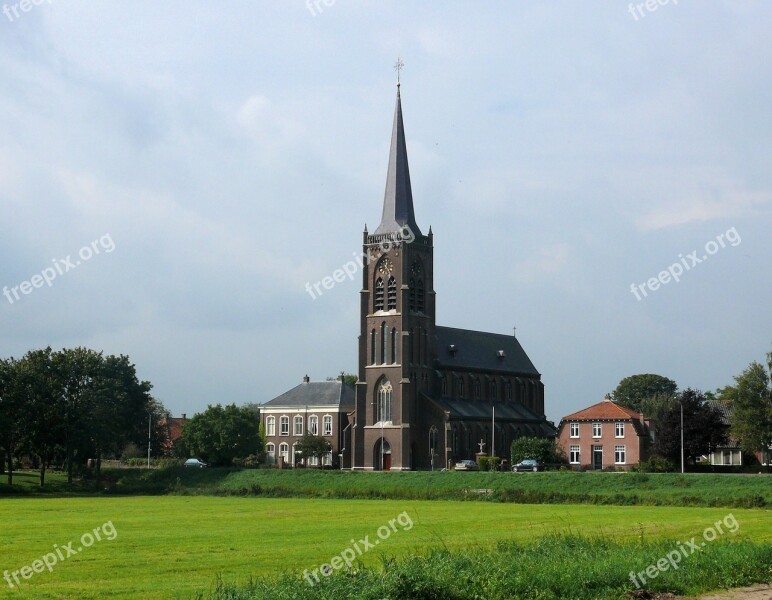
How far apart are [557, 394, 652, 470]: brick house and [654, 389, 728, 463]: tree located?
584cm

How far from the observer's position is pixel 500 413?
109062 millimetres

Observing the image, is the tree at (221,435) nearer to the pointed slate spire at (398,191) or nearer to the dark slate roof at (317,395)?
the dark slate roof at (317,395)

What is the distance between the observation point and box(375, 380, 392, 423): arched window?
321ft

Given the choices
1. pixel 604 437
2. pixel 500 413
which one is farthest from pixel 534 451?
pixel 500 413

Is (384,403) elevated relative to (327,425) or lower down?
elevated

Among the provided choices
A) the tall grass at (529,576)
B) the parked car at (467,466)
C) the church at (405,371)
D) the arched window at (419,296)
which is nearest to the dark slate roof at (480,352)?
the church at (405,371)

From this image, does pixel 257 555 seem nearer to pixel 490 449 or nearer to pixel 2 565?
pixel 2 565

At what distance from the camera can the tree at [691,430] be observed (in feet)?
283

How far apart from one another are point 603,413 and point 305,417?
34.1 metres

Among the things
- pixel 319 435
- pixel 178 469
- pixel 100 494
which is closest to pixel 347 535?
pixel 100 494

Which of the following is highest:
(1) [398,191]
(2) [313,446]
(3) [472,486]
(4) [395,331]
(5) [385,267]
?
(1) [398,191]

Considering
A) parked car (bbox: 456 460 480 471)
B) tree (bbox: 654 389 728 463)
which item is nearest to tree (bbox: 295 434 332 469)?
parked car (bbox: 456 460 480 471)

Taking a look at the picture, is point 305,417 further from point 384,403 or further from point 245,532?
point 245,532

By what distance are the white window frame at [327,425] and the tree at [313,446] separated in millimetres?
6461
